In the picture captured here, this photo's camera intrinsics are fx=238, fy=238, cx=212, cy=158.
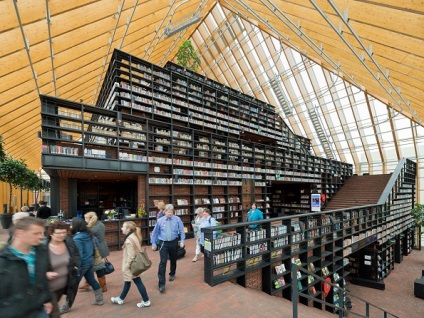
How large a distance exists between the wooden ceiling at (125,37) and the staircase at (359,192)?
465 centimetres

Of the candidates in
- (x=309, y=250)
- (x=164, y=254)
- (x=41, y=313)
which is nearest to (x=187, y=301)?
(x=164, y=254)

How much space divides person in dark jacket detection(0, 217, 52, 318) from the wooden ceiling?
198 inches

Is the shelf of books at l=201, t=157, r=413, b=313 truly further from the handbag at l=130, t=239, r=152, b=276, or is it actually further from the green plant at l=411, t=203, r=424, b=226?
the green plant at l=411, t=203, r=424, b=226

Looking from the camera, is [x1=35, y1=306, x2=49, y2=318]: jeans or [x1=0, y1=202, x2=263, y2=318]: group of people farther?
[x1=35, y1=306, x2=49, y2=318]: jeans

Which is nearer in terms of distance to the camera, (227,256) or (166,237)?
(166,237)

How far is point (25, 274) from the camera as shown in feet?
5.19

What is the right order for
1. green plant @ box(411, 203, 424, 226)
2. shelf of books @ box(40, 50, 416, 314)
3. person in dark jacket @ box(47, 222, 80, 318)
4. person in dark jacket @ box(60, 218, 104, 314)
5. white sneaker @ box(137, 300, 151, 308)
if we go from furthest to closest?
1. green plant @ box(411, 203, 424, 226)
2. shelf of books @ box(40, 50, 416, 314)
3. white sneaker @ box(137, 300, 151, 308)
4. person in dark jacket @ box(60, 218, 104, 314)
5. person in dark jacket @ box(47, 222, 80, 318)

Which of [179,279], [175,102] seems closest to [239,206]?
[175,102]

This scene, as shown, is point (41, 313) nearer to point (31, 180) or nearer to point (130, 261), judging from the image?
point (130, 261)

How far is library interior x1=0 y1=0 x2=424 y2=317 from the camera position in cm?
494

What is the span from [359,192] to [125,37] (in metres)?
14.1

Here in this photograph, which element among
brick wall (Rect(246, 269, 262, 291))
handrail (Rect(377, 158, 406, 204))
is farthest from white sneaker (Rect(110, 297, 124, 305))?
handrail (Rect(377, 158, 406, 204))

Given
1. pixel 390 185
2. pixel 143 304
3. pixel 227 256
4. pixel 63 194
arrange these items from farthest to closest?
pixel 390 185
pixel 63 194
pixel 227 256
pixel 143 304

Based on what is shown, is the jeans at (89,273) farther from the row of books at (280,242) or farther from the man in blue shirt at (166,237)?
the row of books at (280,242)
